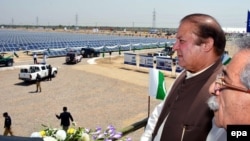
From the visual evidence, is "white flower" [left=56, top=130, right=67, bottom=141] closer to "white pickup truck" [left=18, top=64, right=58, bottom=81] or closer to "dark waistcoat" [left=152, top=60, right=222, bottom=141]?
"dark waistcoat" [left=152, top=60, right=222, bottom=141]

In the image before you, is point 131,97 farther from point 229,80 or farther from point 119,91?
point 229,80

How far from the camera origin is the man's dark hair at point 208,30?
7.77 feet

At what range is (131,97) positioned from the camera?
19.6 meters

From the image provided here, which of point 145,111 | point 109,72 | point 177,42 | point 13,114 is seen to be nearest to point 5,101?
point 13,114

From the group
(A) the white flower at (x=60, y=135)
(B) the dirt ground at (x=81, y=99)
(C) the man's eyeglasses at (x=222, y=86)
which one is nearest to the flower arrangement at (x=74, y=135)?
(A) the white flower at (x=60, y=135)

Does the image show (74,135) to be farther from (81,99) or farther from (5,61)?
(5,61)

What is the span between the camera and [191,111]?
2318 mm

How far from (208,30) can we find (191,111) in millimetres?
566

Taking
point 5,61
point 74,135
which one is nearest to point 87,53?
point 5,61

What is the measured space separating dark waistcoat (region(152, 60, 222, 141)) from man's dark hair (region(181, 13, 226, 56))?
0.44 feet

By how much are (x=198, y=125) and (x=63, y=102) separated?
16445mm

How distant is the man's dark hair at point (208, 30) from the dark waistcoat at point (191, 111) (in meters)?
0.14

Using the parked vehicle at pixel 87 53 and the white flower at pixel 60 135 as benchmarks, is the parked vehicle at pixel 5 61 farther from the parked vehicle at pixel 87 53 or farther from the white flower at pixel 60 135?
the white flower at pixel 60 135

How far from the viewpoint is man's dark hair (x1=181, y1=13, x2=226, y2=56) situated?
7.77 ft
